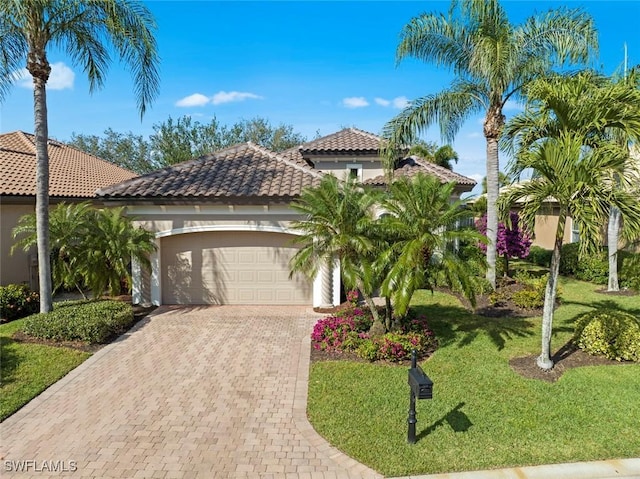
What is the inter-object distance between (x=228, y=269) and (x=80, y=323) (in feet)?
14.5

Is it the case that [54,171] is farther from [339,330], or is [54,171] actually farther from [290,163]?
[339,330]

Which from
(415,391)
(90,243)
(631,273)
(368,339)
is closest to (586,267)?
(631,273)

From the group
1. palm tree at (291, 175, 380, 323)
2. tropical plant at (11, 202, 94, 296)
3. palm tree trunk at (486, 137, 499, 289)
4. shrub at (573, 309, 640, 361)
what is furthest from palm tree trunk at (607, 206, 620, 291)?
tropical plant at (11, 202, 94, 296)

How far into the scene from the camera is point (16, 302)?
1116cm

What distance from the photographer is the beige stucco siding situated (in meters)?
12.2

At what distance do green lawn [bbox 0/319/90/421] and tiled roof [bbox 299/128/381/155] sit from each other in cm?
1204

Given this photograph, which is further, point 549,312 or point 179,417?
point 549,312

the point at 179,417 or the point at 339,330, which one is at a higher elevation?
the point at 339,330

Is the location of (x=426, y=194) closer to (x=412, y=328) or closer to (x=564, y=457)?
(x=412, y=328)

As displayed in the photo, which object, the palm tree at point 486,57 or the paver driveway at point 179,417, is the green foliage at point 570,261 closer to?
the palm tree at point 486,57

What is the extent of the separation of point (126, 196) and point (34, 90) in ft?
11.2

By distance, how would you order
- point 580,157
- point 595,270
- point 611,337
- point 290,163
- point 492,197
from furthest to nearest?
point 595,270
point 290,163
point 492,197
point 611,337
point 580,157

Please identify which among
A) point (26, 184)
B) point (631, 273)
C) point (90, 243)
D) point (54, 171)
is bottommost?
point (631, 273)

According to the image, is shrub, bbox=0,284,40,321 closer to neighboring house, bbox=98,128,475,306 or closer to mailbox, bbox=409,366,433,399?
neighboring house, bbox=98,128,475,306
